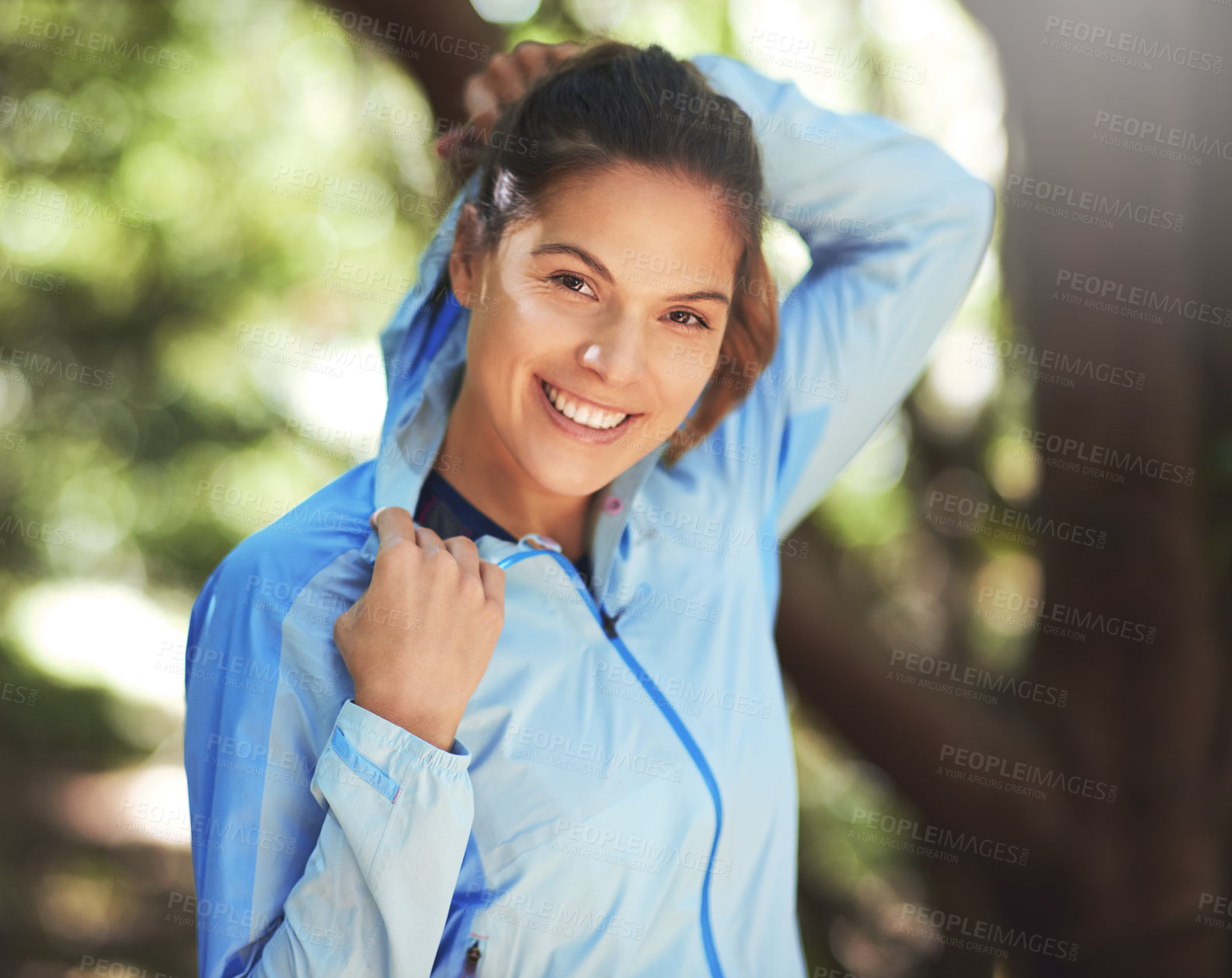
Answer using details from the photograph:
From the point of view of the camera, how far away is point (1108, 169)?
1.97 meters

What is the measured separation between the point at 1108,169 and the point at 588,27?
1.22 metres

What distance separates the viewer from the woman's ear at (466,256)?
3.78 feet

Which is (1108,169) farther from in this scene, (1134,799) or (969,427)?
(1134,799)

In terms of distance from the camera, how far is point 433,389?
3.90 feet

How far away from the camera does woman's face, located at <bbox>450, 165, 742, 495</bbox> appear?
1050 mm

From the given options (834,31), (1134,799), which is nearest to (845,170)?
(834,31)
